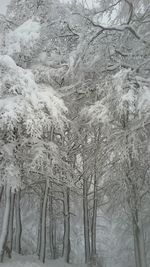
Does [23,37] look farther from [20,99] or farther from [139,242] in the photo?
[139,242]

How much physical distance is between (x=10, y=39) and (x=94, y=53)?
9.83 ft

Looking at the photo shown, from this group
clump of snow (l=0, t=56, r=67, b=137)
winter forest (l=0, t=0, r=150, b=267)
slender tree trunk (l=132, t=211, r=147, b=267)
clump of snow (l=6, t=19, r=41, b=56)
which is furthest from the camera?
clump of snow (l=6, t=19, r=41, b=56)

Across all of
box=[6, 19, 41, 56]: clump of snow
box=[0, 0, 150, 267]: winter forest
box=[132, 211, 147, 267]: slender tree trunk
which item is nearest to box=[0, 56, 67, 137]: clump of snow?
box=[0, 0, 150, 267]: winter forest

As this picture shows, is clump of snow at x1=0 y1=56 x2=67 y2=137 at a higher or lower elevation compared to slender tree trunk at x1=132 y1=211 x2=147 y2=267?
higher

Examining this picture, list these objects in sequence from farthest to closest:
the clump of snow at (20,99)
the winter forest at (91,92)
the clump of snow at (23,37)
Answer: the clump of snow at (23,37) → the clump of snow at (20,99) → the winter forest at (91,92)

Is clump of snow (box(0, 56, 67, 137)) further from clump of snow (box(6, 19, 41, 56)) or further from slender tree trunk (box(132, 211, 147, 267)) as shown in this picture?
slender tree trunk (box(132, 211, 147, 267))

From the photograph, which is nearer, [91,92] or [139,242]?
[139,242]

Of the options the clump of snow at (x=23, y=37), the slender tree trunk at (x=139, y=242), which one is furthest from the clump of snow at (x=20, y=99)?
the slender tree trunk at (x=139, y=242)

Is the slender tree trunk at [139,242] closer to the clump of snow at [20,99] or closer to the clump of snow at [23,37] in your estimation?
the clump of snow at [20,99]

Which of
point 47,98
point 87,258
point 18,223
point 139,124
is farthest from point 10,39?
point 87,258

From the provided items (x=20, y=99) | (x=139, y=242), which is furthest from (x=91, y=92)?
(x=139, y=242)

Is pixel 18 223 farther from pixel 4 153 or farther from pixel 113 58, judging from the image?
pixel 113 58

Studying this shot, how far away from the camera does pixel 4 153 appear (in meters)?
11.7

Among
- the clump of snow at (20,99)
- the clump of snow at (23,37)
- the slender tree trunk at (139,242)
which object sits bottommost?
the slender tree trunk at (139,242)
